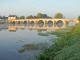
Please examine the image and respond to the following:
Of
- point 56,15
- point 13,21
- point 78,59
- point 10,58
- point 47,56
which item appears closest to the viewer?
point 78,59

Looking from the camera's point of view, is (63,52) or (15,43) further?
→ (15,43)

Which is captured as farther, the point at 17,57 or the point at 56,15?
the point at 56,15

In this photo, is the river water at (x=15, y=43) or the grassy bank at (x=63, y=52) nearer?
the grassy bank at (x=63, y=52)

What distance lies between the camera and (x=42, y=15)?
9819 centimetres

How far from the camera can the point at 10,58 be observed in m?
11.5

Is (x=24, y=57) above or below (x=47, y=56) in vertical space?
below

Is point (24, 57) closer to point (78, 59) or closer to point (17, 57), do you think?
point (17, 57)

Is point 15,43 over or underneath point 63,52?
underneath

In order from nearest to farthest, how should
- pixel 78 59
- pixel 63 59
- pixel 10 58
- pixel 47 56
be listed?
pixel 78 59, pixel 63 59, pixel 47 56, pixel 10 58

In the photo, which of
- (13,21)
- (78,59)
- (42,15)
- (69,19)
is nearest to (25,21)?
(13,21)

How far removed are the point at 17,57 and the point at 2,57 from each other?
1.01m

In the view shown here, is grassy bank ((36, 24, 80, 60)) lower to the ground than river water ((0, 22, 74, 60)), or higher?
higher

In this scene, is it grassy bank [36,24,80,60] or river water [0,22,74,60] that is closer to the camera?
grassy bank [36,24,80,60]

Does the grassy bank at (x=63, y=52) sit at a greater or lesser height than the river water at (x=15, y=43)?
greater
